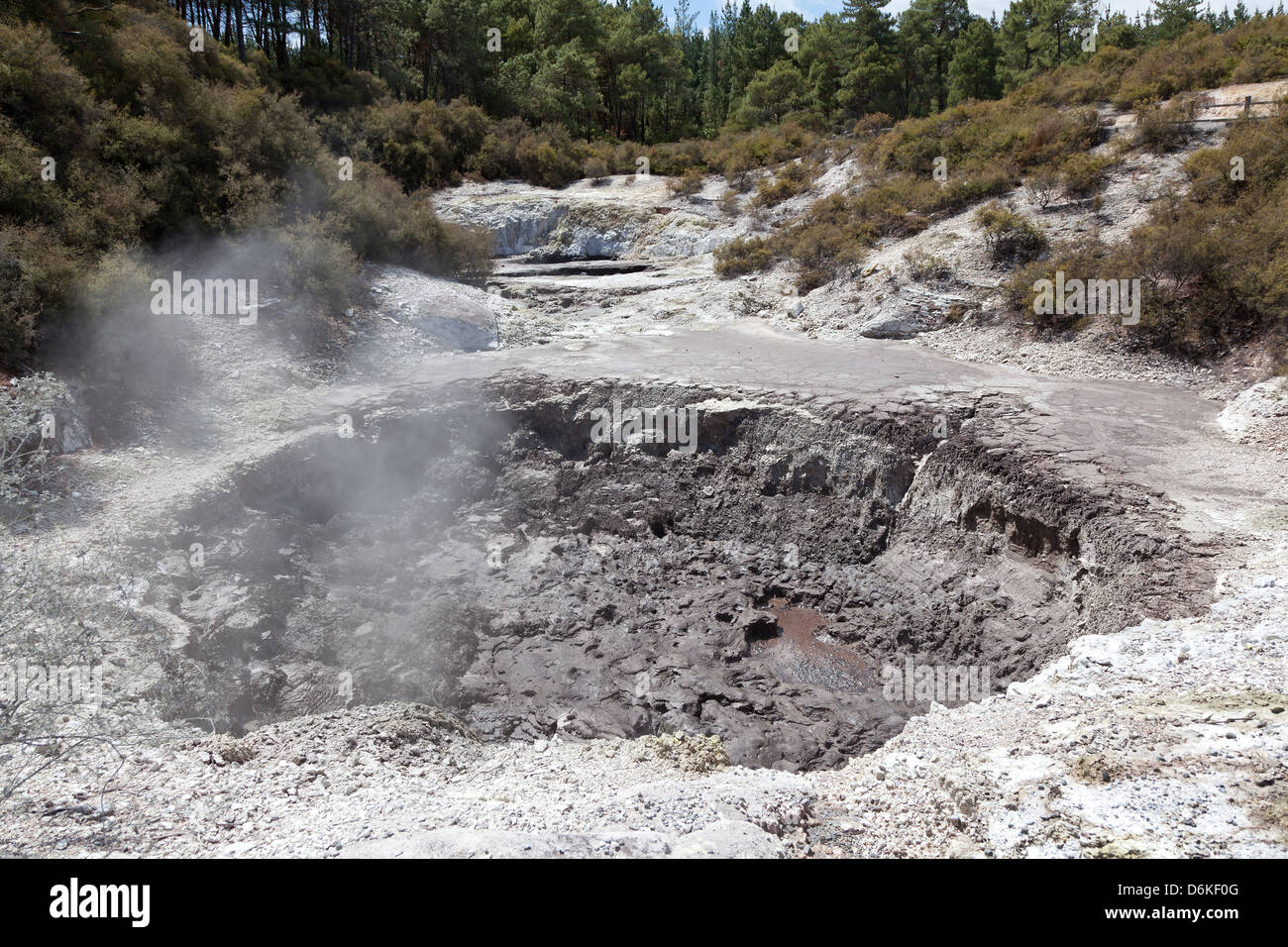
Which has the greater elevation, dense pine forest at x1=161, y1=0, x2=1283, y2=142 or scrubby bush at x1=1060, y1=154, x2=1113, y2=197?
dense pine forest at x1=161, y1=0, x2=1283, y2=142

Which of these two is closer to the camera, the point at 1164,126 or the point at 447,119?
the point at 1164,126

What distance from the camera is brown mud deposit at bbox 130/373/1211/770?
25.2 ft

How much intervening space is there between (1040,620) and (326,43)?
40.7 metres

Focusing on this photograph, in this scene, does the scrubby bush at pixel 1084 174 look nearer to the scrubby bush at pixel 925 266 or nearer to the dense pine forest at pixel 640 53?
the scrubby bush at pixel 925 266

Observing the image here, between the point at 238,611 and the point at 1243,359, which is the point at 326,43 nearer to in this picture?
the point at 238,611

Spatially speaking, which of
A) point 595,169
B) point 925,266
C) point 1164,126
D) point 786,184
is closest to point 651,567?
point 925,266

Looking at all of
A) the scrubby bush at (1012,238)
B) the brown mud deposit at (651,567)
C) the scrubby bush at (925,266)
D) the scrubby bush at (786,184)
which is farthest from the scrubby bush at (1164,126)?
the brown mud deposit at (651,567)

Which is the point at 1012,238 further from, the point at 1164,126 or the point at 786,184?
the point at 786,184

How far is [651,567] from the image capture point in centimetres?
1065

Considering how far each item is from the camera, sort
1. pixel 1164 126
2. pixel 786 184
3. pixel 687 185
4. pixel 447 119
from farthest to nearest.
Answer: pixel 447 119 → pixel 687 185 → pixel 786 184 → pixel 1164 126

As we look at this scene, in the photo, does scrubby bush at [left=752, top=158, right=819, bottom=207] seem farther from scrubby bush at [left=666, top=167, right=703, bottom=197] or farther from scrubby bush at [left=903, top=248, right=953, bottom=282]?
scrubby bush at [left=903, top=248, right=953, bottom=282]

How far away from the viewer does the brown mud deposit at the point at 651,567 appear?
767 centimetres

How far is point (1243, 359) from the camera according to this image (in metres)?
11.8

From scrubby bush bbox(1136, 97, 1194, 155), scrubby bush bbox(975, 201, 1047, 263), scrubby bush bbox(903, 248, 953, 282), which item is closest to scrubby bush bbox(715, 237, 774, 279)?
scrubby bush bbox(903, 248, 953, 282)
